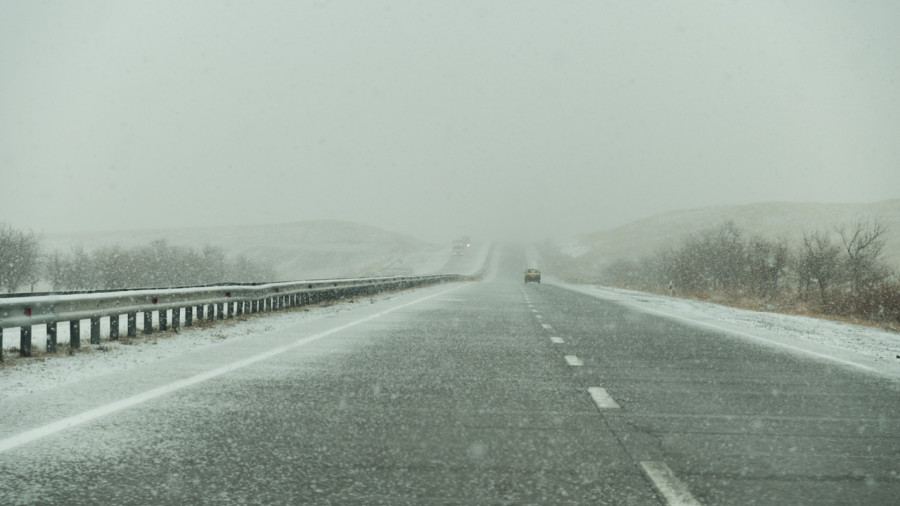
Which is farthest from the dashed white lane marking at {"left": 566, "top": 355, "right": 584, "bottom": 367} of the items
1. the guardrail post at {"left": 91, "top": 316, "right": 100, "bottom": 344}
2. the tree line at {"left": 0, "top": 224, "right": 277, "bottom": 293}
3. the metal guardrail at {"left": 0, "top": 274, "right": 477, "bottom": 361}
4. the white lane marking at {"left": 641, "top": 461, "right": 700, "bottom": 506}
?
the tree line at {"left": 0, "top": 224, "right": 277, "bottom": 293}

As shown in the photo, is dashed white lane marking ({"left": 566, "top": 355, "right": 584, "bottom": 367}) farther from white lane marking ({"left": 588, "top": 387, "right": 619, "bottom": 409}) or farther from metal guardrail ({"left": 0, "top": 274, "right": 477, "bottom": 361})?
metal guardrail ({"left": 0, "top": 274, "right": 477, "bottom": 361})

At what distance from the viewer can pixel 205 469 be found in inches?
202

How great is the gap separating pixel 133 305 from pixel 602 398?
28.2 ft

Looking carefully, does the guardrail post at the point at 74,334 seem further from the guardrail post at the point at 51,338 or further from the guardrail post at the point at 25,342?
the guardrail post at the point at 25,342

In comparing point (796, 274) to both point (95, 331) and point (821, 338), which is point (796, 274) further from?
point (95, 331)

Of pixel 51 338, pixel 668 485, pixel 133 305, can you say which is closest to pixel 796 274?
pixel 133 305

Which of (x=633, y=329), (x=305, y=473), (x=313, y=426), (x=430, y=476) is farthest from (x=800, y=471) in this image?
(x=633, y=329)

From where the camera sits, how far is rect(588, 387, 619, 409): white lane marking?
302 inches

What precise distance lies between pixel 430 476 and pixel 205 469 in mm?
1317

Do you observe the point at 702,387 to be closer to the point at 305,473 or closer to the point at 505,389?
the point at 505,389

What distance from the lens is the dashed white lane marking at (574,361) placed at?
36.3 ft

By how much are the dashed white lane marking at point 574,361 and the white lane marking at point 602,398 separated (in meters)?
2.23

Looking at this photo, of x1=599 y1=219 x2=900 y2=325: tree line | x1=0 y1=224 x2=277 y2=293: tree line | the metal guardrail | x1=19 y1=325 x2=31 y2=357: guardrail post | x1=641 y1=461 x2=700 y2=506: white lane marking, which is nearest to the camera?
x1=641 y1=461 x2=700 y2=506: white lane marking

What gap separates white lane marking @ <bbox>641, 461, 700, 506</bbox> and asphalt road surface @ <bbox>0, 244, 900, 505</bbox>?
0.02 metres
